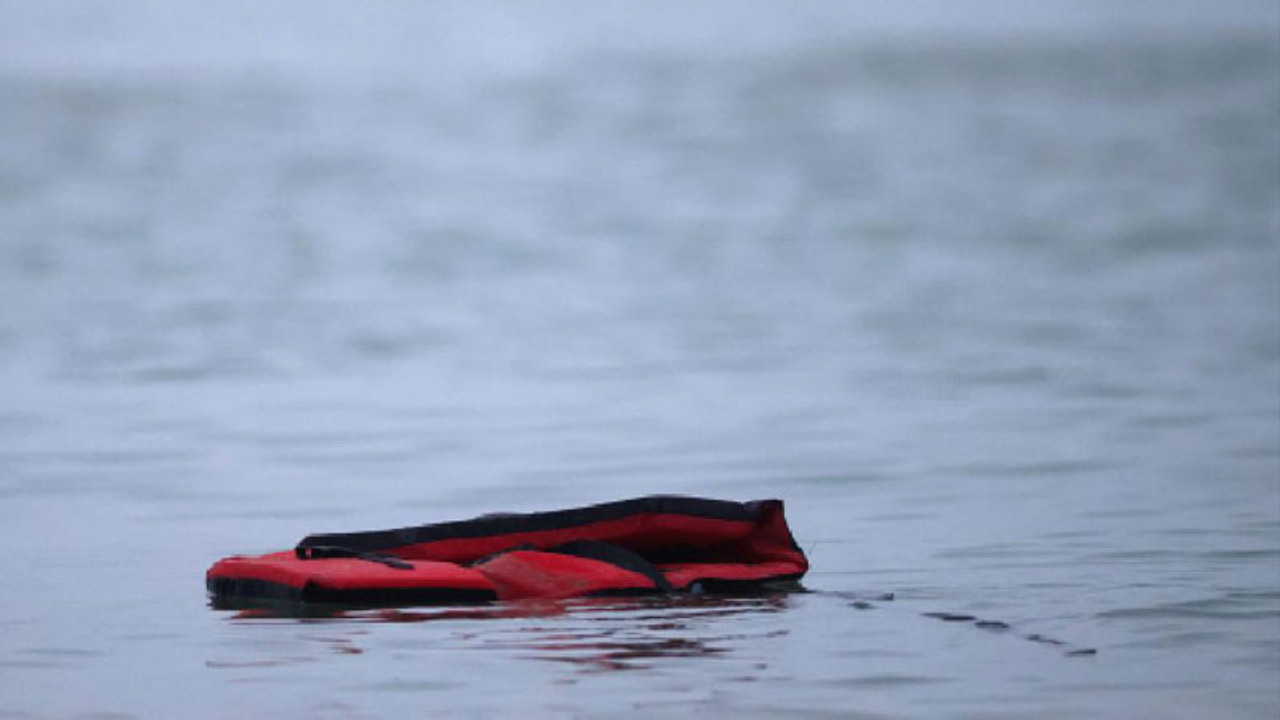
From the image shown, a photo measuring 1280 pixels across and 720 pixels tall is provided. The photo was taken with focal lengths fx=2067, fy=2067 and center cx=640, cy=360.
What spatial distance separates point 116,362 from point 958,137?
20.8 m

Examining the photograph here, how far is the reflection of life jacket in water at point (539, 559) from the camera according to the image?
4.88m

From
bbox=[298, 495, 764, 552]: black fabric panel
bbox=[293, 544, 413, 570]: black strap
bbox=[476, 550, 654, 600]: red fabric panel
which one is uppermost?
bbox=[298, 495, 764, 552]: black fabric panel

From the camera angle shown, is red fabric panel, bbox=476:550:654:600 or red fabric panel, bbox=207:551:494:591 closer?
red fabric panel, bbox=207:551:494:591

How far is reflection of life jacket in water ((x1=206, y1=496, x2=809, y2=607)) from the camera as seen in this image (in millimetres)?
4879

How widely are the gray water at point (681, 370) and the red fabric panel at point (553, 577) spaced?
132mm

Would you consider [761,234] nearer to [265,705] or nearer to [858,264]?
[858,264]

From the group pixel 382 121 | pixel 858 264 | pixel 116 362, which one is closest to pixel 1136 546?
pixel 116 362

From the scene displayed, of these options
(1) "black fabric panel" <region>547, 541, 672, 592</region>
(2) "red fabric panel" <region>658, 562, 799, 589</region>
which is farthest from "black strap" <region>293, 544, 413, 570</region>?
(2) "red fabric panel" <region>658, 562, 799, 589</region>

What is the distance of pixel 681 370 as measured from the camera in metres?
15.8

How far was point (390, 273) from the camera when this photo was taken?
27578 millimetres

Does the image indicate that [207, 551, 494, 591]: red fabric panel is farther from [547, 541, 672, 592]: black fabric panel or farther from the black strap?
[547, 541, 672, 592]: black fabric panel

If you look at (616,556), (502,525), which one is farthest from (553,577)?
(502,525)

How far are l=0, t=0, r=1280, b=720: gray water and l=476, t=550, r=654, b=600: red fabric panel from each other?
132 mm

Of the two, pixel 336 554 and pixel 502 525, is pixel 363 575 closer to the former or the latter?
pixel 336 554
